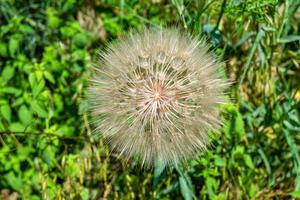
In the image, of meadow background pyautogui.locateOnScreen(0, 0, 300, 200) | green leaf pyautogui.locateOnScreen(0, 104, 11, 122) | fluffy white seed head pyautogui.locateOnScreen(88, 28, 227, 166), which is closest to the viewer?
fluffy white seed head pyautogui.locateOnScreen(88, 28, 227, 166)

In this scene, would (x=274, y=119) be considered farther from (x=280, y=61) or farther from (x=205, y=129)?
(x=205, y=129)

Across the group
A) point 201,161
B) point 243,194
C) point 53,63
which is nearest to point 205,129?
point 201,161

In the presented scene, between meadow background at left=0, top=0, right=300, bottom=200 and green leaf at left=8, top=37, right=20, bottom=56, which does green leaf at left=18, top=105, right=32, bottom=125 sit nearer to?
meadow background at left=0, top=0, right=300, bottom=200

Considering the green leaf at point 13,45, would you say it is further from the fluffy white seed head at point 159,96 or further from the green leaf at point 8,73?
the fluffy white seed head at point 159,96

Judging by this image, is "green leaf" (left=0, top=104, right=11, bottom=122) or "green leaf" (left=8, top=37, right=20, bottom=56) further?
"green leaf" (left=8, top=37, right=20, bottom=56)

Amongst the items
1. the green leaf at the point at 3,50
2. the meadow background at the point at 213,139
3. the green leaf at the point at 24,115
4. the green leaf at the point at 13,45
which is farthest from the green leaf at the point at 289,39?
the green leaf at the point at 3,50

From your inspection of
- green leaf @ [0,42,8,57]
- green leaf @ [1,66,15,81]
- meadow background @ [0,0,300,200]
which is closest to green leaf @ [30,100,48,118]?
meadow background @ [0,0,300,200]
